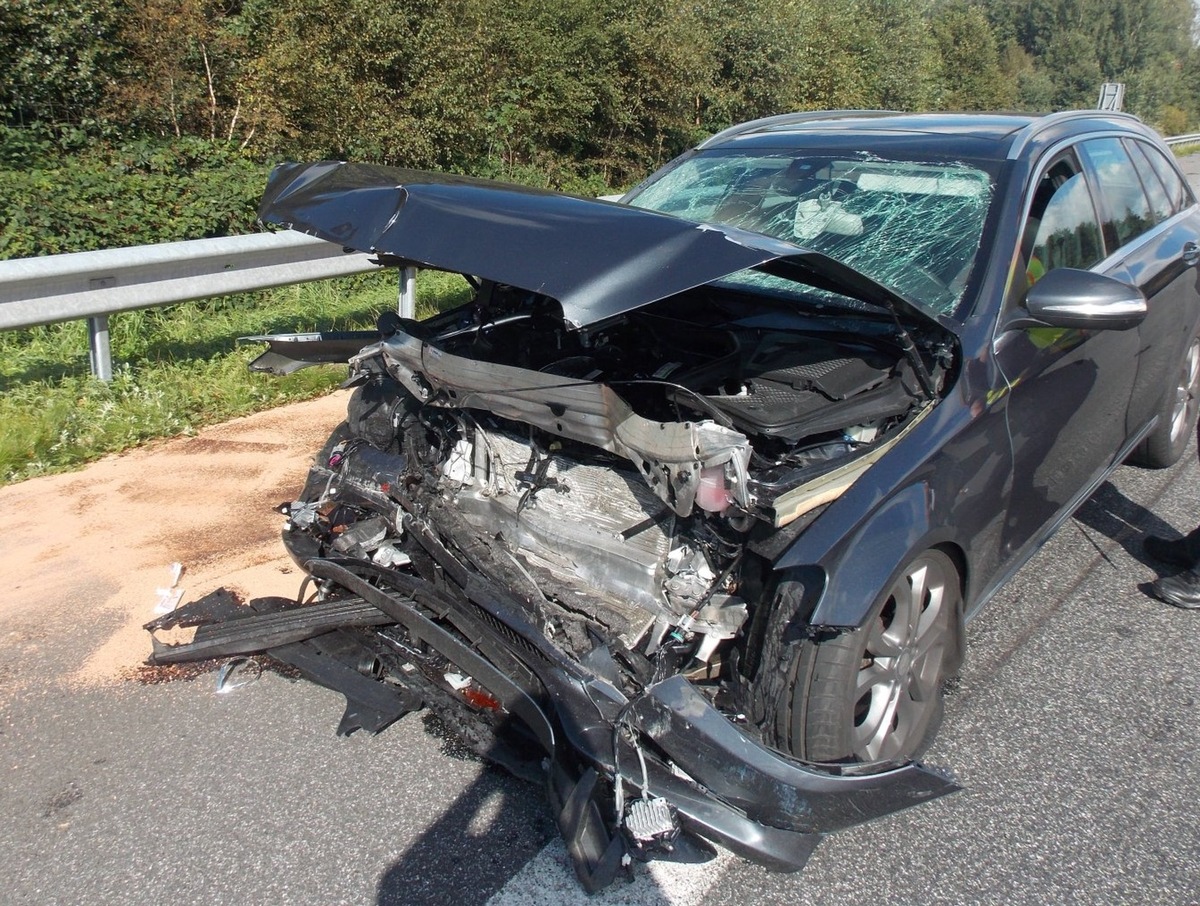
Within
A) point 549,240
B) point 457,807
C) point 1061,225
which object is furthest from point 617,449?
point 1061,225

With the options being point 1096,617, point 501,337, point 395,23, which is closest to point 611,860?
point 501,337

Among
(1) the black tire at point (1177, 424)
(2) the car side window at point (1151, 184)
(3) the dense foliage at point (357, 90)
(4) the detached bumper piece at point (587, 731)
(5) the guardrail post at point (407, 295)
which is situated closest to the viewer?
(4) the detached bumper piece at point (587, 731)

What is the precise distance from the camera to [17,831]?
278cm

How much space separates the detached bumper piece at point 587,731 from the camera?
7.68ft

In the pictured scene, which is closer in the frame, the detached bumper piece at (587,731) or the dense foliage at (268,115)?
the detached bumper piece at (587,731)

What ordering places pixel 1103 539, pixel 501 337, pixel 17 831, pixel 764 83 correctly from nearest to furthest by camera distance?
pixel 17 831 → pixel 501 337 → pixel 1103 539 → pixel 764 83

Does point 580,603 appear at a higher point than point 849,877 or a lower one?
higher

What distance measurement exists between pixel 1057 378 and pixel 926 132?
116 cm

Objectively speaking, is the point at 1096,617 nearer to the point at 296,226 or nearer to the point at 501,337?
the point at 501,337

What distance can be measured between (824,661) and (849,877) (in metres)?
0.59

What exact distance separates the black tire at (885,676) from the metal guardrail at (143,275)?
381 cm

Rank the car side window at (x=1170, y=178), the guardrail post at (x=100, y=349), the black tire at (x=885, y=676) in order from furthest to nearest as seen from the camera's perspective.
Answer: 1. the guardrail post at (x=100, y=349)
2. the car side window at (x=1170, y=178)
3. the black tire at (x=885, y=676)

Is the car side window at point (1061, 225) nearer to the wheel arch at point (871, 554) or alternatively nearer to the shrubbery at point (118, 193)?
the wheel arch at point (871, 554)

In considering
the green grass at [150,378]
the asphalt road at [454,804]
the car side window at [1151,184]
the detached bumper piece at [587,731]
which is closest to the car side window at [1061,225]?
the car side window at [1151,184]
